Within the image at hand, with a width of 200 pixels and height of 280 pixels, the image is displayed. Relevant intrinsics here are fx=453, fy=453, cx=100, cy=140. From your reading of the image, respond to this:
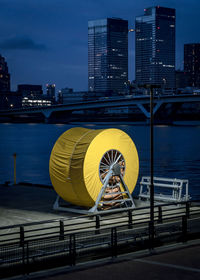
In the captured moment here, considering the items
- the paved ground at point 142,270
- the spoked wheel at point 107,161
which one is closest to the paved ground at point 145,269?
the paved ground at point 142,270

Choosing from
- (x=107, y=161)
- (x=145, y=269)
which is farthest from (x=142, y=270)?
(x=107, y=161)

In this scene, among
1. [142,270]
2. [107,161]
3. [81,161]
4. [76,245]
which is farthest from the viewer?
[107,161]

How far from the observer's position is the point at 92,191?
17328 millimetres

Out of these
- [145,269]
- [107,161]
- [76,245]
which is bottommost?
[145,269]

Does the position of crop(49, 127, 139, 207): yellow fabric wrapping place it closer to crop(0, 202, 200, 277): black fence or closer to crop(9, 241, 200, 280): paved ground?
crop(0, 202, 200, 277): black fence

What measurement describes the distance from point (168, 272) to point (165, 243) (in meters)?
3.13

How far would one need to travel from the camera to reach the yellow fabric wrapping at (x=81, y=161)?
56.4ft

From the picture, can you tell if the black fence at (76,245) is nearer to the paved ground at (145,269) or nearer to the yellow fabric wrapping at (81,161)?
the paved ground at (145,269)

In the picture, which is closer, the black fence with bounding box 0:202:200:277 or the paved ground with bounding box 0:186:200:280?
the paved ground with bounding box 0:186:200:280

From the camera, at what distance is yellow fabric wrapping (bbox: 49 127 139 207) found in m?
17.2

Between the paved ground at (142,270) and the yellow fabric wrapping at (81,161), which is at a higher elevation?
the yellow fabric wrapping at (81,161)

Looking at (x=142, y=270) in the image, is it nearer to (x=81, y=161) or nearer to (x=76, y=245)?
(x=76, y=245)

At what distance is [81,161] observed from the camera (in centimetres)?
1714

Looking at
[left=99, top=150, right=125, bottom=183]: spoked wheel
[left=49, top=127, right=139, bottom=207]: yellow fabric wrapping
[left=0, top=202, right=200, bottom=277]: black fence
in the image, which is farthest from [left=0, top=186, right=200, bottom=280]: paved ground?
[left=99, top=150, right=125, bottom=183]: spoked wheel
